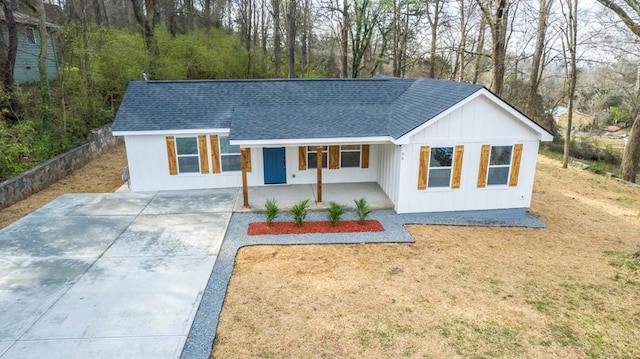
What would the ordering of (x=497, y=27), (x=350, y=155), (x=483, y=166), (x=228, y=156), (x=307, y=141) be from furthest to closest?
(x=497, y=27) < (x=350, y=155) < (x=228, y=156) < (x=307, y=141) < (x=483, y=166)

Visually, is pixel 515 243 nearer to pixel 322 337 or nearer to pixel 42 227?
pixel 322 337

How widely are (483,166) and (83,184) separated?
13470 millimetres

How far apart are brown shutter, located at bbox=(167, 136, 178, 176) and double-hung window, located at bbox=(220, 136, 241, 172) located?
1476mm

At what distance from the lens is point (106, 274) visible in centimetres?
752

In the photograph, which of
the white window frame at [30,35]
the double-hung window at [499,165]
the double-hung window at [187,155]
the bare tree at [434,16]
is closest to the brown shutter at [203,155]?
the double-hung window at [187,155]

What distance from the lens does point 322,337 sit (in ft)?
19.2

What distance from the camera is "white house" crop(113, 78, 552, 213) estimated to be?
10.4m

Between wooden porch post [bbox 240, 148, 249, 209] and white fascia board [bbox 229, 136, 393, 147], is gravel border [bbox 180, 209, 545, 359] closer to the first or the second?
wooden porch post [bbox 240, 148, 249, 209]

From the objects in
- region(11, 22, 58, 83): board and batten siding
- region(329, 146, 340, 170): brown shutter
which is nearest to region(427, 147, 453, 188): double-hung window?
region(329, 146, 340, 170): brown shutter

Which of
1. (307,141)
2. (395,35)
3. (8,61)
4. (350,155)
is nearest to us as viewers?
(307,141)

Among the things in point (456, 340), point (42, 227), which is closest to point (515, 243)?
point (456, 340)

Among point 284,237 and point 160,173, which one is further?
point 160,173

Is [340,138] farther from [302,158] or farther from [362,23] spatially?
[362,23]

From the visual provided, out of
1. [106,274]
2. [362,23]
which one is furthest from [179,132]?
[362,23]
